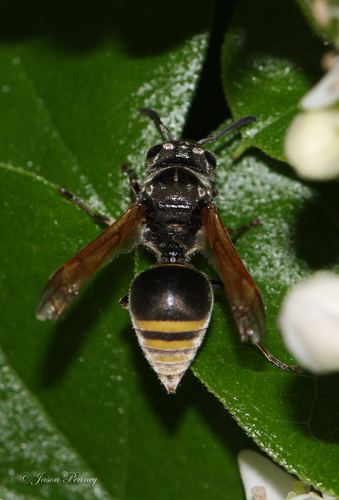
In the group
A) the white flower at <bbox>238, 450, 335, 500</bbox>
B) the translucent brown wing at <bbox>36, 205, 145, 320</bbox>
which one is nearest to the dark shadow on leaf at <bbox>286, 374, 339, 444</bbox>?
the white flower at <bbox>238, 450, 335, 500</bbox>

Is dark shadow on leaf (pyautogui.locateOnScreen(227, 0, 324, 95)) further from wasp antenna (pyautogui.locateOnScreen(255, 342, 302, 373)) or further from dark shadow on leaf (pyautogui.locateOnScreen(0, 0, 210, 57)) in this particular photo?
wasp antenna (pyautogui.locateOnScreen(255, 342, 302, 373))

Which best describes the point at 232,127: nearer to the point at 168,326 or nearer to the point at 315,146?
the point at 168,326

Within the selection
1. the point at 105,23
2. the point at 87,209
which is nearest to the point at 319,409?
the point at 87,209

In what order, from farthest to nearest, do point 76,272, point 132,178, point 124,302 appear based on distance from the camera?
1. point 132,178
2. point 124,302
3. point 76,272

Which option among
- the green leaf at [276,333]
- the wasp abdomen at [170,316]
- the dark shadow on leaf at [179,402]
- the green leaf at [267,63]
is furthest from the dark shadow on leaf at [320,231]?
the dark shadow on leaf at [179,402]

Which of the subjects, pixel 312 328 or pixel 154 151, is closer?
pixel 312 328

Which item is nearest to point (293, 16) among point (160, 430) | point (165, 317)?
point (165, 317)
